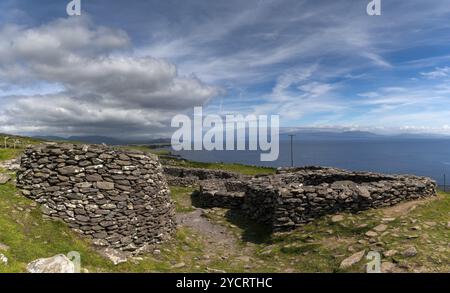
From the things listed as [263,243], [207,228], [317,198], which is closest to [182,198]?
[207,228]

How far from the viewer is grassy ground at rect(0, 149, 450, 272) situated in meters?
12.3

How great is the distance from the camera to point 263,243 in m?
18.5

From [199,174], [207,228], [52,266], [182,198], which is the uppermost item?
[52,266]

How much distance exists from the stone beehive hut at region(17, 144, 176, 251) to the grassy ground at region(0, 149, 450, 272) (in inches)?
24.5

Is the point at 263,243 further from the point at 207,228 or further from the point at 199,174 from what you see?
the point at 199,174

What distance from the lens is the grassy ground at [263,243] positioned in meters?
12.3

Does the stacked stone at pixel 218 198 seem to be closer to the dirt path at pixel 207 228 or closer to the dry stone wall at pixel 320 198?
the dirt path at pixel 207 228

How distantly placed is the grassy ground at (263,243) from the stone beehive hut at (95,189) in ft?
2.04

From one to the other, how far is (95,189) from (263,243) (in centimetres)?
925

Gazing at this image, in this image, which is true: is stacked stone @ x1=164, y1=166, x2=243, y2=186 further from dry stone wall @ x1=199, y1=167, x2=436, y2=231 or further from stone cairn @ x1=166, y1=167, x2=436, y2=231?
dry stone wall @ x1=199, y1=167, x2=436, y2=231

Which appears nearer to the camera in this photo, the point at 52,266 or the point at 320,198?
the point at 52,266
